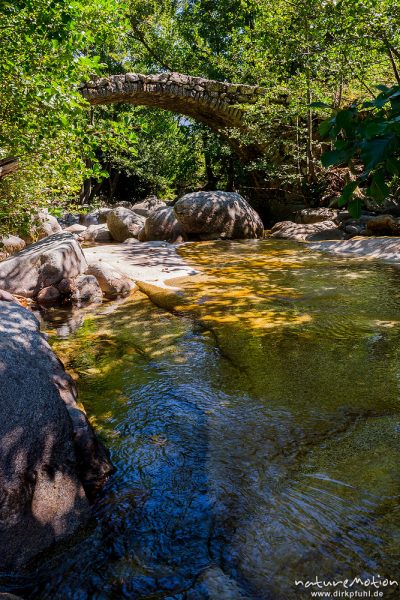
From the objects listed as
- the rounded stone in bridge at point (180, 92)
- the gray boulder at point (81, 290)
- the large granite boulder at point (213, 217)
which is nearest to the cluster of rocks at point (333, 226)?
the large granite boulder at point (213, 217)

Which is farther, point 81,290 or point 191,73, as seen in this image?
point 191,73

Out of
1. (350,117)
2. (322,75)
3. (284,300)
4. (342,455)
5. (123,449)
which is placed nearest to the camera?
(350,117)

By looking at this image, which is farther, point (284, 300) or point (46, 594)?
point (284, 300)

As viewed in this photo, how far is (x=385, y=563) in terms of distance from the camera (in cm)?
194

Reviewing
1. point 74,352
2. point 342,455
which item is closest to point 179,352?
point 74,352

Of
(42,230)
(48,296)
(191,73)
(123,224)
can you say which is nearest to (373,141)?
(48,296)

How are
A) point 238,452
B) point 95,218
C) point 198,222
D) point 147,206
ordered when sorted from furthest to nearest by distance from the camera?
point 147,206 < point 95,218 < point 198,222 < point 238,452

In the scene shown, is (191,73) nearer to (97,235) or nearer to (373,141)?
(97,235)

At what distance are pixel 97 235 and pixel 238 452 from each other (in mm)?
12237

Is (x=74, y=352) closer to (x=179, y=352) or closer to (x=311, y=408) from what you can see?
(x=179, y=352)

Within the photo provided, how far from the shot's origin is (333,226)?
12742 millimetres

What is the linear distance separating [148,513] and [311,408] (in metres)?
1.45

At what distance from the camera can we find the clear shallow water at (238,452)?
1976 millimetres

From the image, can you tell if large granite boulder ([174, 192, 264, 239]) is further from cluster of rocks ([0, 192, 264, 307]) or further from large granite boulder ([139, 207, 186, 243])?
large granite boulder ([139, 207, 186, 243])
